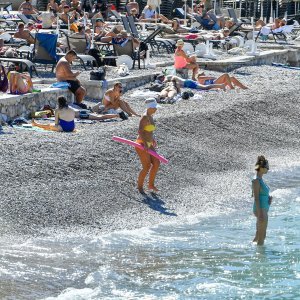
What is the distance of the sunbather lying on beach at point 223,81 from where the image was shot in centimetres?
2250

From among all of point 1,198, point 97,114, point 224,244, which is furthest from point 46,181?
point 97,114

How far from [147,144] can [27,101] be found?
398 cm

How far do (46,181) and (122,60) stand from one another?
30.9ft

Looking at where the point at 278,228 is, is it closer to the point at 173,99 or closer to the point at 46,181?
the point at 46,181

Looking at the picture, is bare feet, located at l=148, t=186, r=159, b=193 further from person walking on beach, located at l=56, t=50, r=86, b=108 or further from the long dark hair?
person walking on beach, located at l=56, t=50, r=86, b=108

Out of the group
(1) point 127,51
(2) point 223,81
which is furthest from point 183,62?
(1) point 127,51

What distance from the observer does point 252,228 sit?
14.0 m

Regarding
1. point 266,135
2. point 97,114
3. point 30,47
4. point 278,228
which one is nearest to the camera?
point 278,228

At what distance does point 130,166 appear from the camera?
15.3m

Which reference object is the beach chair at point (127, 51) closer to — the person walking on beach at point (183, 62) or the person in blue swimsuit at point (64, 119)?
the person walking on beach at point (183, 62)

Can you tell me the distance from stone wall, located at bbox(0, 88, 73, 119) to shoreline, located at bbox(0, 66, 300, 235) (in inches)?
33.7

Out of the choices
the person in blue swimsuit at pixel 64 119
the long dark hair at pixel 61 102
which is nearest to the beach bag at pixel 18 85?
the person in blue swimsuit at pixel 64 119

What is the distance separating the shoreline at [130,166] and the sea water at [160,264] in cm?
44

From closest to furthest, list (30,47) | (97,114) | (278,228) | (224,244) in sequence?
(224,244) < (278,228) < (97,114) < (30,47)
